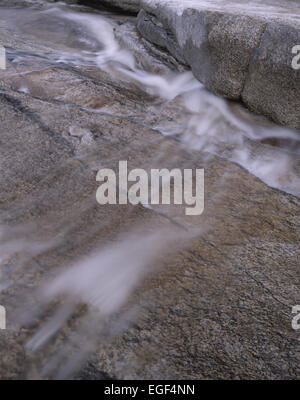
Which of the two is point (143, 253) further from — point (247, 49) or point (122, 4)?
point (122, 4)

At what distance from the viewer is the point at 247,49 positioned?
3230 millimetres

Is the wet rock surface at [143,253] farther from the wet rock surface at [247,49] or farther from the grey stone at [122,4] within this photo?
the grey stone at [122,4]

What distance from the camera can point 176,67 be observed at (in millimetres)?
4434

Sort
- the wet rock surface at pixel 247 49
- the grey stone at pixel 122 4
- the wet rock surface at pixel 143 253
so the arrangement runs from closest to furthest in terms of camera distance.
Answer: the wet rock surface at pixel 143 253, the wet rock surface at pixel 247 49, the grey stone at pixel 122 4

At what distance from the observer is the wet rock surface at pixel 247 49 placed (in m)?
3.02

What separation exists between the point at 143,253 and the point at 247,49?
7.15 feet

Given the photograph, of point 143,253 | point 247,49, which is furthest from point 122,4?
point 143,253

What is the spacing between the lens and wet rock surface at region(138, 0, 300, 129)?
3.02m

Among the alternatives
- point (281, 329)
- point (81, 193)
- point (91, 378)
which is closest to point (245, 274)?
point (281, 329)

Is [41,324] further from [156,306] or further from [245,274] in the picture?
[245,274]

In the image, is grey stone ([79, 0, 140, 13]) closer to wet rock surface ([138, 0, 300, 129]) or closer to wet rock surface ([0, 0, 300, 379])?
wet rock surface ([138, 0, 300, 129])

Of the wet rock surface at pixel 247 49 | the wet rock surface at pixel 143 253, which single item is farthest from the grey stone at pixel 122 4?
the wet rock surface at pixel 143 253

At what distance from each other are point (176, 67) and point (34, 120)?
6.77 feet

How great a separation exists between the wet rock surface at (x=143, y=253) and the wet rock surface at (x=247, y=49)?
1.53 feet
